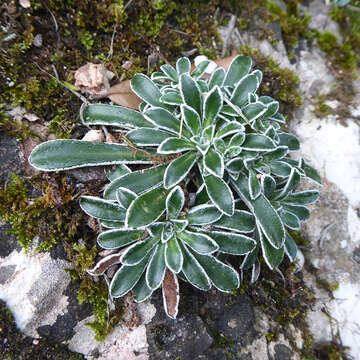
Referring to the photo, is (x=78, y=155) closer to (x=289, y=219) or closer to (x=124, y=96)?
(x=124, y=96)

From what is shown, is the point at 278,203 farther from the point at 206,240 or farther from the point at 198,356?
the point at 198,356

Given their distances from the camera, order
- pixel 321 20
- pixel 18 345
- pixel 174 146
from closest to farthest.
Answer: pixel 18 345 → pixel 174 146 → pixel 321 20

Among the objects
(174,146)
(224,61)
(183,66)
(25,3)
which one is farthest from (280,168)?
(25,3)

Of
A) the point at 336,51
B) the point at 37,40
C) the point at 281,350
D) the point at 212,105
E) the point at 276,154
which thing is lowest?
the point at 281,350

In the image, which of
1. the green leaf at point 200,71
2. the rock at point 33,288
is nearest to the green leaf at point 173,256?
the rock at point 33,288

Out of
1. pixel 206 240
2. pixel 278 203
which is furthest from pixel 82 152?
pixel 278 203

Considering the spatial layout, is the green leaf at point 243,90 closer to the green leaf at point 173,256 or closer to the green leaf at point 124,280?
the green leaf at point 173,256

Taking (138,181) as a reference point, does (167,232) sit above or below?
below
